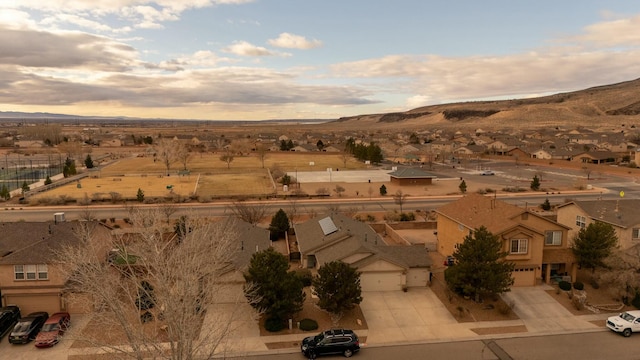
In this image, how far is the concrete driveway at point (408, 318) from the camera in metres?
26.0

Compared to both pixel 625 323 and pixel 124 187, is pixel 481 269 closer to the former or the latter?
pixel 625 323

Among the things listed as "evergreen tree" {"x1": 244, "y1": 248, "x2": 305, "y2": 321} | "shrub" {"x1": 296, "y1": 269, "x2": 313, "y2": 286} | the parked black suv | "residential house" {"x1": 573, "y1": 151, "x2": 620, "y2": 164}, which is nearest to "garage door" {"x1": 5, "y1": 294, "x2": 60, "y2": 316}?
"evergreen tree" {"x1": 244, "y1": 248, "x2": 305, "y2": 321}

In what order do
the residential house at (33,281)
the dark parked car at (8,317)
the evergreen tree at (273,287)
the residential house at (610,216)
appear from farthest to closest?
1. the residential house at (610,216)
2. the residential house at (33,281)
3. the evergreen tree at (273,287)
4. the dark parked car at (8,317)

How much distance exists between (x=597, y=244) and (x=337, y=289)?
67.7ft

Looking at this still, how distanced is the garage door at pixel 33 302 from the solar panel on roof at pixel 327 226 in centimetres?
2002

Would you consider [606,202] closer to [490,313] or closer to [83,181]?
[490,313]

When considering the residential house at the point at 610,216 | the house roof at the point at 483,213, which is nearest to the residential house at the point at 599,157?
the residential house at the point at 610,216

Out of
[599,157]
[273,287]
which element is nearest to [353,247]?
[273,287]

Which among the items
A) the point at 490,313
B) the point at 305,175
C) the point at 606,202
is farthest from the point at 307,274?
the point at 305,175

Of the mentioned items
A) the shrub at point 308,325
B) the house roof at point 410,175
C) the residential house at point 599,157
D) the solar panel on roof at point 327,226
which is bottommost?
the shrub at point 308,325

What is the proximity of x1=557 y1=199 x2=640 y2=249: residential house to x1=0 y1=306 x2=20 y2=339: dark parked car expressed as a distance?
40741 millimetres

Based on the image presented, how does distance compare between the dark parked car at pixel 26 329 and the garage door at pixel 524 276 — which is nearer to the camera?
the dark parked car at pixel 26 329

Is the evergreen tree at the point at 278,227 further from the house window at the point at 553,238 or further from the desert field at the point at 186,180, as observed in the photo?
the house window at the point at 553,238

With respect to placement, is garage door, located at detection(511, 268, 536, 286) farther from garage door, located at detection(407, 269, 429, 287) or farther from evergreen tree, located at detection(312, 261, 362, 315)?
evergreen tree, located at detection(312, 261, 362, 315)
